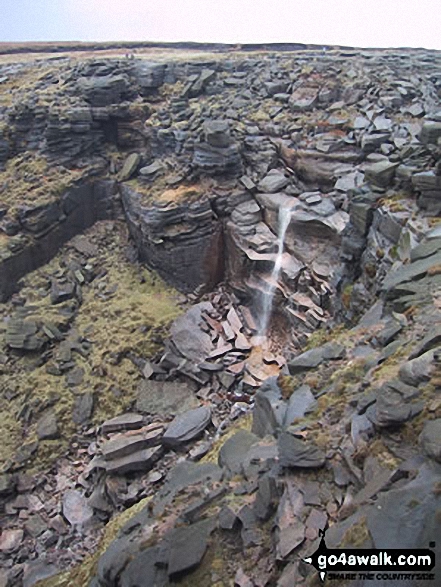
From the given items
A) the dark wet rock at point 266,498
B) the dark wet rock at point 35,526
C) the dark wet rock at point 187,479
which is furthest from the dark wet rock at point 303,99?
the dark wet rock at point 35,526

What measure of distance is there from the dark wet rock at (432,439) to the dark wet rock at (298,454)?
2.06 meters

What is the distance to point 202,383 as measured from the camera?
891 inches

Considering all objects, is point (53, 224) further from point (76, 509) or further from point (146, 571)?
point (146, 571)

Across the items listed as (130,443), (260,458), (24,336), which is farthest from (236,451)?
(24,336)

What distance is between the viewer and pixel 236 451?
1216 cm

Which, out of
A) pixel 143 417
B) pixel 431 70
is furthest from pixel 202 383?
pixel 431 70

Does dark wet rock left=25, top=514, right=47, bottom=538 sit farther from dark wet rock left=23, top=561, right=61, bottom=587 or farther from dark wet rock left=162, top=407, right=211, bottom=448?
dark wet rock left=162, top=407, right=211, bottom=448

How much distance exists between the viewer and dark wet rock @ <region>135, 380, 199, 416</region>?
21.7m

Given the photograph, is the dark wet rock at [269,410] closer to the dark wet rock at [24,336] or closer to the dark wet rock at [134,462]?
the dark wet rock at [134,462]

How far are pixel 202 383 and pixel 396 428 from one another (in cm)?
1453

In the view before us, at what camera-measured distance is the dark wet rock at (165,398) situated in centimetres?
2172

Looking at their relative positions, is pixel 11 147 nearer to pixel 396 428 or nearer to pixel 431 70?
pixel 431 70

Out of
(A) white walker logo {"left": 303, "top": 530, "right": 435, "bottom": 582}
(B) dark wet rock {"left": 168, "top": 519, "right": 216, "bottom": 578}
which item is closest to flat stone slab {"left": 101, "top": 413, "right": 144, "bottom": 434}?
(B) dark wet rock {"left": 168, "top": 519, "right": 216, "bottom": 578}

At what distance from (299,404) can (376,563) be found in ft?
16.4
